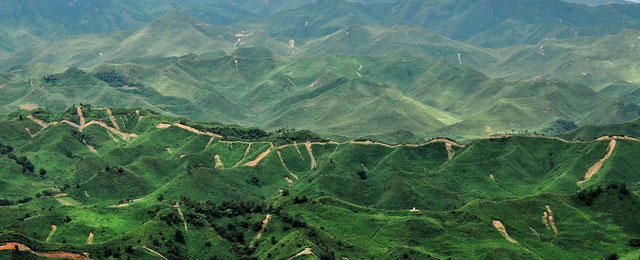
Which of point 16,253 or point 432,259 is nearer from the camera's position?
point 16,253

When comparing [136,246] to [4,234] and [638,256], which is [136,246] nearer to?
[4,234]

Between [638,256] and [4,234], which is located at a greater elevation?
[4,234]

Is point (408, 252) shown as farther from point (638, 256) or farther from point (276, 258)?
point (638, 256)

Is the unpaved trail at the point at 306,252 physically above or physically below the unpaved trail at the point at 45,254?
below

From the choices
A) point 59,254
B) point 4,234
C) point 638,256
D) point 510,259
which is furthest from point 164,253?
point 638,256

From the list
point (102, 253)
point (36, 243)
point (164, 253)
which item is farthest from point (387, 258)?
point (36, 243)

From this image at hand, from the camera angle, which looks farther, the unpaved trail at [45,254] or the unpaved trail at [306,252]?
the unpaved trail at [306,252]

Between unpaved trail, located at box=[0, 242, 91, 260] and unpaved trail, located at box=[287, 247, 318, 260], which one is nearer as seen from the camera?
unpaved trail, located at box=[0, 242, 91, 260]

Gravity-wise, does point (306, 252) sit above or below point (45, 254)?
below

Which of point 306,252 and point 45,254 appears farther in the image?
point 306,252

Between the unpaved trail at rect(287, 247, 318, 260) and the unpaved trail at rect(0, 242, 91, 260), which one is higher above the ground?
the unpaved trail at rect(0, 242, 91, 260)
